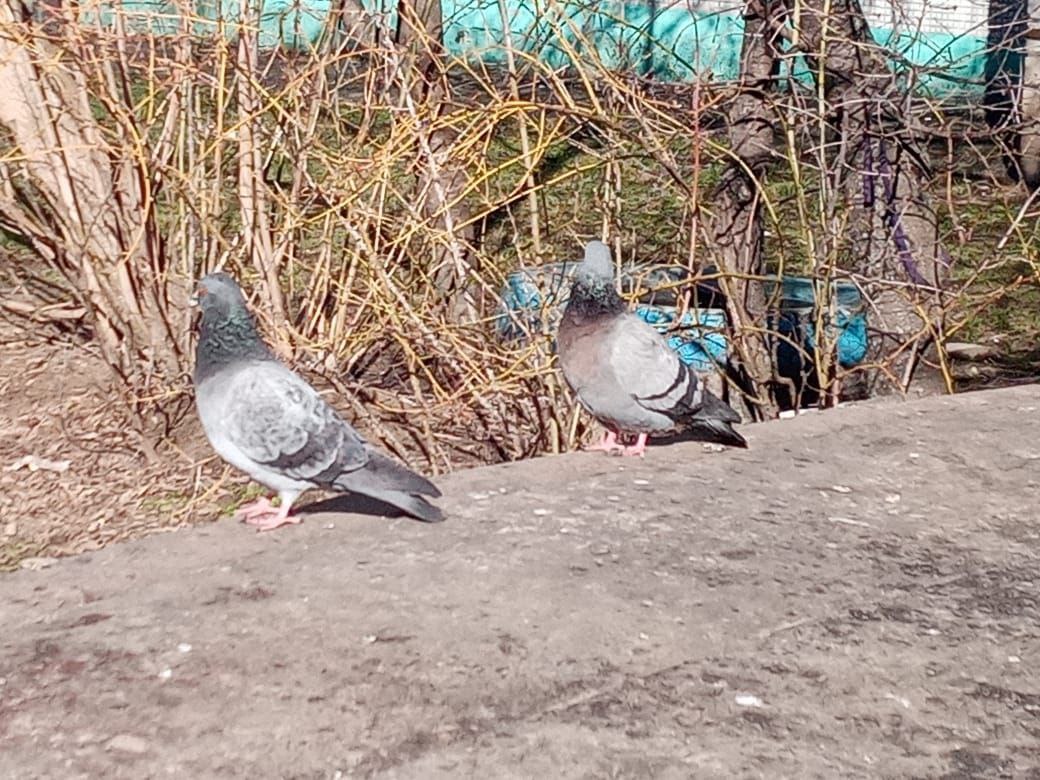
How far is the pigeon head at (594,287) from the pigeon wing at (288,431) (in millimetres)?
956

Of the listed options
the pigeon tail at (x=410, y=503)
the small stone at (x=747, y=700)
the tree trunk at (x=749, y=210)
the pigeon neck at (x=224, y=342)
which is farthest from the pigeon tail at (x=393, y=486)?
the tree trunk at (x=749, y=210)

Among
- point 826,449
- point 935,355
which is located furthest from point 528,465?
point 935,355

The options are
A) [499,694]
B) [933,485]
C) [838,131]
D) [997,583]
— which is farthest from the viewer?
[838,131]

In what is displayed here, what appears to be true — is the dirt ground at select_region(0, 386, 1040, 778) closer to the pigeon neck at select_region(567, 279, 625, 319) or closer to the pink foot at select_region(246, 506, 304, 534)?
the pink foot at select_region(246, 506, 304, 534)

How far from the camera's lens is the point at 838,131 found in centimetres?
563

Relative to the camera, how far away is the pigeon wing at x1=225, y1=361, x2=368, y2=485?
3.75m

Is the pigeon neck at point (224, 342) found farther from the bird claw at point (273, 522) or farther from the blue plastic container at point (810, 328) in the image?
the blue plastic container at point (810, 328)

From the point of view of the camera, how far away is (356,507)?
3875 millimetres

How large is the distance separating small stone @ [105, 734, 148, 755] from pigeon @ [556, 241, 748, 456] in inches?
78.7

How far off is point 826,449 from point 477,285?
6.50 feet

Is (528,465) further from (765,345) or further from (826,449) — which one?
(765,345)

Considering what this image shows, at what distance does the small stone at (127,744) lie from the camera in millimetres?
2590

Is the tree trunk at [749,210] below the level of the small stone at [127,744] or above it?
above

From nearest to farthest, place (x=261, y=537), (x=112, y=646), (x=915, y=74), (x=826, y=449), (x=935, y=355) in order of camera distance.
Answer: (x=112, y=646), (x=261, y=537), (x=826, y=449), (x=915, y=74), (x=935, y=355)
